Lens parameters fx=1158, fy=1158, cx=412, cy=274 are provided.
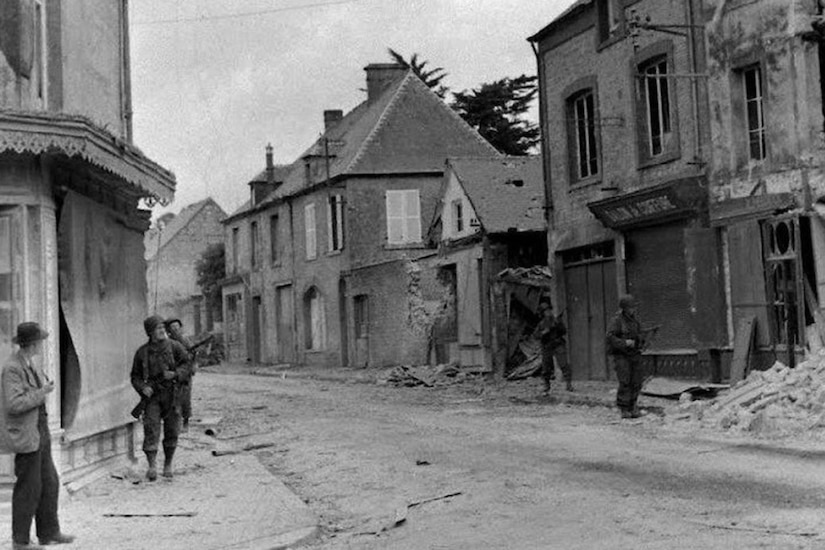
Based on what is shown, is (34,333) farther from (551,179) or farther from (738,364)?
(551,179)

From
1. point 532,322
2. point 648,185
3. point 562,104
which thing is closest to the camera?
point 648,185

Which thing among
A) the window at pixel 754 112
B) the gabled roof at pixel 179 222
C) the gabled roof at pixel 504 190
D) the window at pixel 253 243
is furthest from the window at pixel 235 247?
the window at pixel 754 112

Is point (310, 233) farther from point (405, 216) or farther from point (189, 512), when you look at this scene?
point (189, 512)

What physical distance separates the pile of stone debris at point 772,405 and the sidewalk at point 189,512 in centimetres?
603

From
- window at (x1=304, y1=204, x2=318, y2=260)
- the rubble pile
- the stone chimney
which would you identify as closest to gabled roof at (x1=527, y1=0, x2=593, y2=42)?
the rubble pile

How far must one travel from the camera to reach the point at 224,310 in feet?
176

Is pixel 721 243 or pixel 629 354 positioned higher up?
pixel 721 243

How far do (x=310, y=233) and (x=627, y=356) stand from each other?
27.8 meters

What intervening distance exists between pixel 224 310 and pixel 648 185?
3499 cm

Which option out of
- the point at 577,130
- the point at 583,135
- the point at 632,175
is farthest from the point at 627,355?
the point at 577,130

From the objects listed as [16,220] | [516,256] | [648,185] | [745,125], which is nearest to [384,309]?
[516,256]

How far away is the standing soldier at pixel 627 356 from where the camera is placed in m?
16.5

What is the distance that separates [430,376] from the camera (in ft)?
94.9

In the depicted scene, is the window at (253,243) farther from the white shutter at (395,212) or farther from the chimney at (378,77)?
the white shutter at (395,212)
